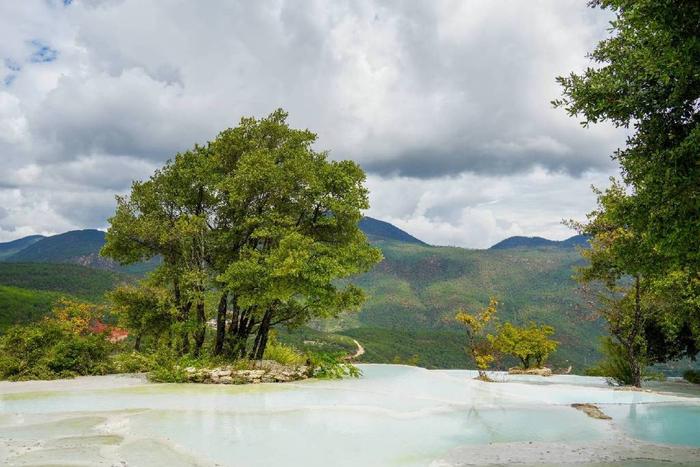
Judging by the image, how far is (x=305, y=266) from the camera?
58.2 feet

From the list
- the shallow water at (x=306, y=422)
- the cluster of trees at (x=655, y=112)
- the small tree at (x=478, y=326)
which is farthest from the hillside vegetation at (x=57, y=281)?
the cluster of trees at (x=655, y=112)

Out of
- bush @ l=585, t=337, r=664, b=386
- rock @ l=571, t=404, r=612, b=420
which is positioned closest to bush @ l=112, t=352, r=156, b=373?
rock @ l=571, t=404, r=612, b=420

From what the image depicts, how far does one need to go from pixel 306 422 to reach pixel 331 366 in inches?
319

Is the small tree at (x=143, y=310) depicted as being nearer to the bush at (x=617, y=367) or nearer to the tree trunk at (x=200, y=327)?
the tree trunk at (x=200, y=327)

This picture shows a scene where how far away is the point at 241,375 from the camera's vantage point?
17.5m

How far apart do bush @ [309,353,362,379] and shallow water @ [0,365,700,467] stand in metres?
1.30

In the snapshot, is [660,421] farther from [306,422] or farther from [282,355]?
[282,355]

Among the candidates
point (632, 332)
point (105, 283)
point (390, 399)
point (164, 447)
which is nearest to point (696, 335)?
point (632, 332)

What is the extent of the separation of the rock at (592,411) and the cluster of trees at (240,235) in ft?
30.4

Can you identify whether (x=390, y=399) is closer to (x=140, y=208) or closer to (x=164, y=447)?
(x=164, y=447)

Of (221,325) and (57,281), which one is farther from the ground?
(57,281)

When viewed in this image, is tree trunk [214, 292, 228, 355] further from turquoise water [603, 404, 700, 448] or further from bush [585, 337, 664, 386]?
bush [585, 337, 664, 386]

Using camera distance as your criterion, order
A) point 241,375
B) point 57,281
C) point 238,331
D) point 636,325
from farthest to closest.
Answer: point 57,281, point 636,325, point 238,331, point 241,375

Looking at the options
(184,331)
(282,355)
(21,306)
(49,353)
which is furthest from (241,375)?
(21,306)
